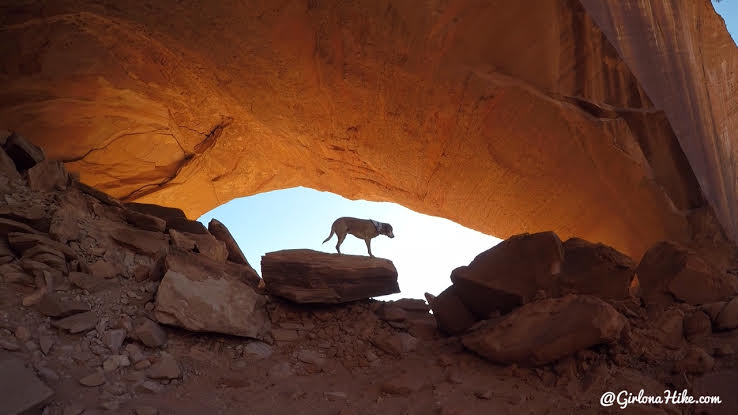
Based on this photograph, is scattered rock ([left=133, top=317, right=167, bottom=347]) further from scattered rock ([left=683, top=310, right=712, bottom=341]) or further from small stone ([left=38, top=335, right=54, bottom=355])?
scattered rock ([left=683, top=310, right=712, bottom=341])

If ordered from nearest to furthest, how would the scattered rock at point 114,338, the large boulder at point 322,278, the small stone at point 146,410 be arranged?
1. the small stone at point 146,410
2. the scattered rock at point 114,338
3. the large boulder at point 322,278

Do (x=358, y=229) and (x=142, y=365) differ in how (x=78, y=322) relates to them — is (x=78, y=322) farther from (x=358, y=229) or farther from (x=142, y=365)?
(x=358, y=229)

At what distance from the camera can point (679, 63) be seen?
5.18 meters

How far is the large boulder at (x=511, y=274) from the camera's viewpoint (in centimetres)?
449

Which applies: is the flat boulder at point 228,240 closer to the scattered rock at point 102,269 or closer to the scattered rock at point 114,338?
the scattered rock at point 102,269

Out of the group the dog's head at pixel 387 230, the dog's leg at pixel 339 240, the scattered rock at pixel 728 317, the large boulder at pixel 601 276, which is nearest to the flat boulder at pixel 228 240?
the dog's leg at pixel 339 240

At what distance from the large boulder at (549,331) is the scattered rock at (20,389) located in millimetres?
3427

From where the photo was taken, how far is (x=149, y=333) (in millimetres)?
3803

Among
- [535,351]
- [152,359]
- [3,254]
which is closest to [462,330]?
[535,351]

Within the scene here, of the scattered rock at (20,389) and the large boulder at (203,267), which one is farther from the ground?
the large boulder at (203,267)

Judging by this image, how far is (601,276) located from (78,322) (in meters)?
5.10

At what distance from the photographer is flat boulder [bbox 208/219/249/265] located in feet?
21.2

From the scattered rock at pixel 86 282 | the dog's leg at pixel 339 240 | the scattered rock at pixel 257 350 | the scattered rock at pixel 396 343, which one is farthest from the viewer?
the dog's leg at pixel 339 240

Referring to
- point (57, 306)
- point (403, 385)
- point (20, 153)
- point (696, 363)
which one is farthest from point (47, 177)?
point (696, 363)
